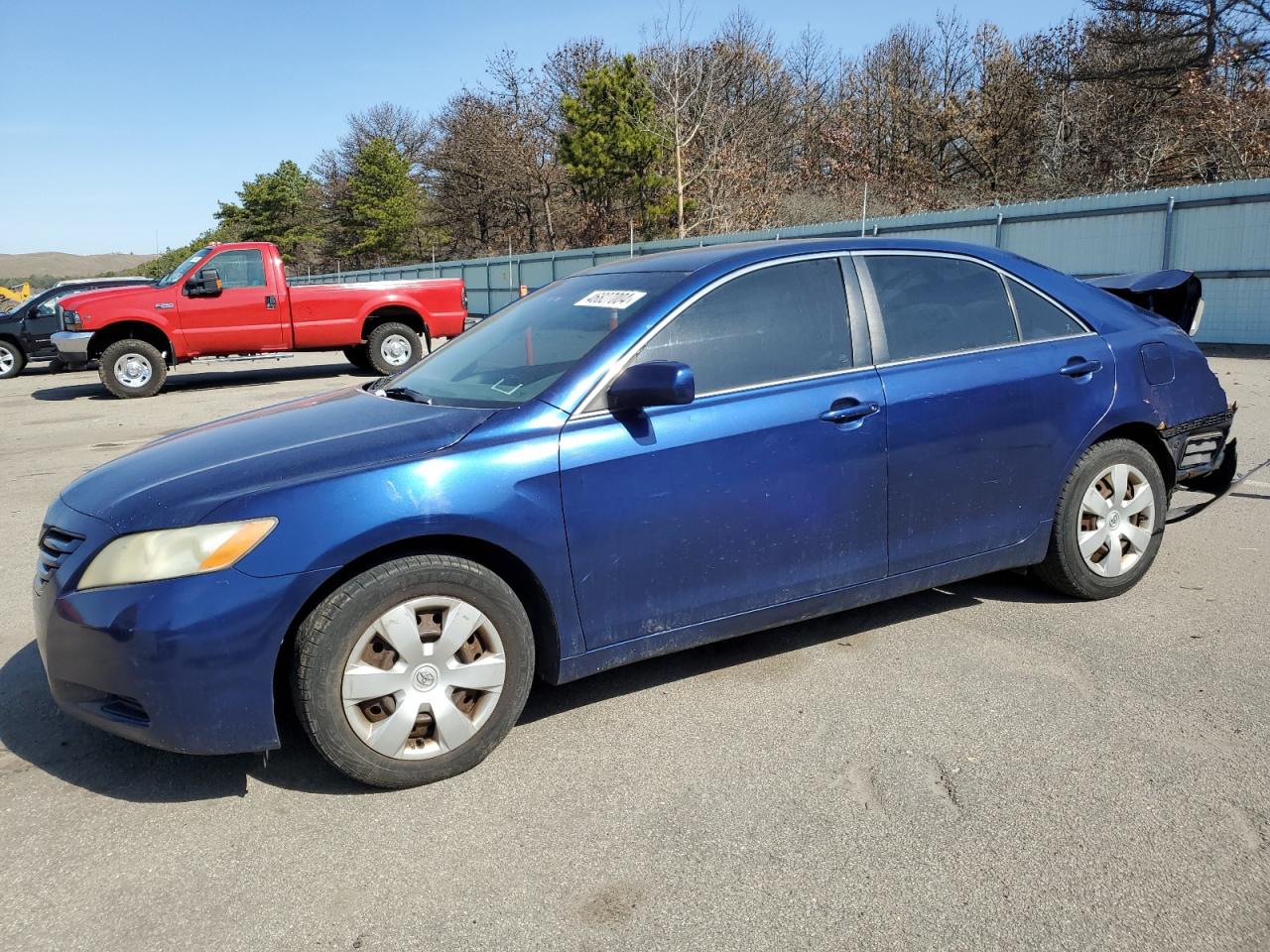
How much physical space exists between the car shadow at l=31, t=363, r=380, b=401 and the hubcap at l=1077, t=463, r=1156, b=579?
1254 cm

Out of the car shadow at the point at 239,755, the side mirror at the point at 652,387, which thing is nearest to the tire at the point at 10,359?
the car shadow at the point at 239,755

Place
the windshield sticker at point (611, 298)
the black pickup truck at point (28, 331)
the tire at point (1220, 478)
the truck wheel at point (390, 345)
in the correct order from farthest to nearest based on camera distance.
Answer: the black pickup truck at point (28, 331) < the truck wheel at point (390, 345) < the tire at point (1220, 478) < the windshield sticker at point (611, 298)

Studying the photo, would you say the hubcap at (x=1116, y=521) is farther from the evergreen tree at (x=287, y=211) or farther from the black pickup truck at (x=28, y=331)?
the evergreen tree at (x=287, y=211)

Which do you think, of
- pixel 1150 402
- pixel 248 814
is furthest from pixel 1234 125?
pixel 248 814

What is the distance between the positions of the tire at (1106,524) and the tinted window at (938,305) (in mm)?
701

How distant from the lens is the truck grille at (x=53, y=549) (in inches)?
119

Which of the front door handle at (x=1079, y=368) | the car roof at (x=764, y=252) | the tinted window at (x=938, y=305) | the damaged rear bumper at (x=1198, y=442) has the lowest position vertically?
the damaged rear bumper at (x=1198, y=442)

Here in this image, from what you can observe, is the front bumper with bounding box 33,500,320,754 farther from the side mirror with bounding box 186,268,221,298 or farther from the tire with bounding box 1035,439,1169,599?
the side mirror with bounding box 186,268,221,298

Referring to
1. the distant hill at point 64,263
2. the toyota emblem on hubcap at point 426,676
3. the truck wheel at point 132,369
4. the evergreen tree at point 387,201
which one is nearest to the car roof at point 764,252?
the toyota emblem on hubcap at point 426,676

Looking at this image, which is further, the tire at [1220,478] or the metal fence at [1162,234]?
the metal fence at [1162,234]

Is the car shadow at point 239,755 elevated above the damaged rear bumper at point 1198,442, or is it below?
below

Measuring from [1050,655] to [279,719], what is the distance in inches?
114

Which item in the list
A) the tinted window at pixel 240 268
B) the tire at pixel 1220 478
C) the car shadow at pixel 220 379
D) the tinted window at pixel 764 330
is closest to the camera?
the tinted window at pixel 764 330

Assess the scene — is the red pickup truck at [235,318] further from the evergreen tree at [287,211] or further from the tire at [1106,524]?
the evergreen tree at [287,211]
